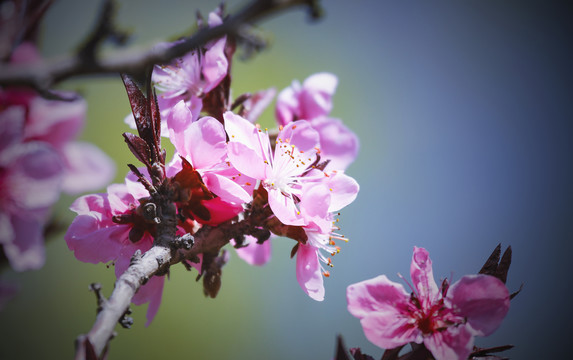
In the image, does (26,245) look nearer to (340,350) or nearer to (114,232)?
(114,232)

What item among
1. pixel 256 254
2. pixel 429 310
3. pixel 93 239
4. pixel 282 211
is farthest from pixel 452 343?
pixel 93 239

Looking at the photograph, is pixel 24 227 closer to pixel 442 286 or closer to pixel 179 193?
pixel 179 193

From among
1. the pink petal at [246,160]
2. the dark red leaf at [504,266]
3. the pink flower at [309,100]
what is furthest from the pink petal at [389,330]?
the pink flower at [309,100]

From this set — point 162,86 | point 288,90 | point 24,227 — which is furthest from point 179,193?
point 288,90

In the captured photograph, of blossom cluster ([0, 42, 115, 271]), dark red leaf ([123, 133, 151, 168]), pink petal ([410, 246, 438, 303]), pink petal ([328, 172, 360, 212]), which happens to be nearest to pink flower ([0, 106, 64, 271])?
blossom cluster ([0, 42, 115, 271])

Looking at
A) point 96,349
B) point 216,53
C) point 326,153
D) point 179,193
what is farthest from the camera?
point 326,153
